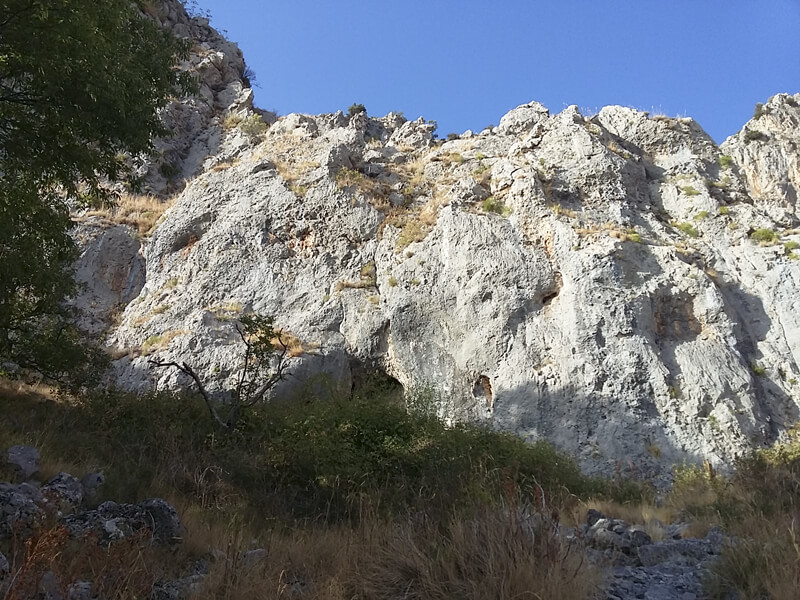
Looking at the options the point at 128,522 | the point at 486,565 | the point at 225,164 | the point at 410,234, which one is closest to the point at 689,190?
the point at 410,234

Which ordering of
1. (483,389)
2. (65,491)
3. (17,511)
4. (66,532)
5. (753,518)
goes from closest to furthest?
1. (66,532)
2. (17,511)
3. (753,518)
4. (65,491)
5. (483,389)

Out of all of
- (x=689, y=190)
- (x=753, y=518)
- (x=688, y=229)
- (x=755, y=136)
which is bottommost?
(x=753, y=518)

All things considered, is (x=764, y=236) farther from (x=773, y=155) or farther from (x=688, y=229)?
(x=773, y=155)

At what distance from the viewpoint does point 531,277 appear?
1409cm

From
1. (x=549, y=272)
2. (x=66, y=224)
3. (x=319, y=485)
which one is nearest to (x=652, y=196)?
(x=549, y=272)

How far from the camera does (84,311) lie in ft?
55.5

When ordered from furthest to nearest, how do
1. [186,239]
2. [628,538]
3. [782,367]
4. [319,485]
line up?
[186,239], [782,367], [319,485], [628,538]

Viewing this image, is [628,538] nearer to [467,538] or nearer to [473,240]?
[467,538]

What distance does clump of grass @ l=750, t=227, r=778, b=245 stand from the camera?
14.7 metres

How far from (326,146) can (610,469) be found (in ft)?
47.9

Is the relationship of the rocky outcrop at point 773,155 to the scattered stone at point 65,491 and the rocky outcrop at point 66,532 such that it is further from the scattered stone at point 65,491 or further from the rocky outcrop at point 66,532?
the scattered stone at point 65,491

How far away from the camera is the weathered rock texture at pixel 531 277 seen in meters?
12.0

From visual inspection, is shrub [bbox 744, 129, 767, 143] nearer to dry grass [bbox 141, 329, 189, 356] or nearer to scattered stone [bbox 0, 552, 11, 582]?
dry grass [bbox 141, 329, 189, 356]

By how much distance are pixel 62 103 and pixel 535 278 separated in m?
10.6
